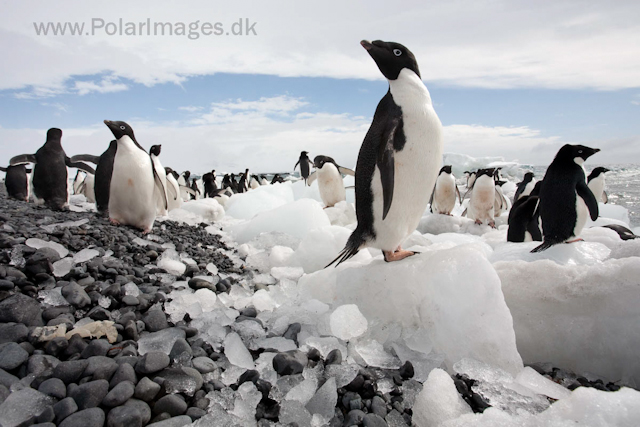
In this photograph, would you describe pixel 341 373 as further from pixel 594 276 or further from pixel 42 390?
pixel 594 276

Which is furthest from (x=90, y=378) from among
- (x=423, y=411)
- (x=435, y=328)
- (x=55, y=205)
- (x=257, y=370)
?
(x=55, y=205)

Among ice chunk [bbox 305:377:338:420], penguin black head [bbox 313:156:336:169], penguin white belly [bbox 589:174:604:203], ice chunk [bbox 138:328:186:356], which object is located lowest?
ice chunk [bbox 305:377:338:420]

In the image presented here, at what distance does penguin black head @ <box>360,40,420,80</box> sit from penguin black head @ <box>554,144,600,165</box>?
2.32 m

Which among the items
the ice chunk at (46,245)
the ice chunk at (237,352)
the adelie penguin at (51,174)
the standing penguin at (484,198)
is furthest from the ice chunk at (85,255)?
the standing penguin at (484,198)

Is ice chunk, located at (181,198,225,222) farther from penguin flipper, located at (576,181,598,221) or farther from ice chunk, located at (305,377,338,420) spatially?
ice chunk, located at (305,377,338,420)

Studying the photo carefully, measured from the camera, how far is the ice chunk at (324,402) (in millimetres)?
1261

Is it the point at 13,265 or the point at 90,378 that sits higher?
the point at 13,265

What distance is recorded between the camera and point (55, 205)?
17.4 ft

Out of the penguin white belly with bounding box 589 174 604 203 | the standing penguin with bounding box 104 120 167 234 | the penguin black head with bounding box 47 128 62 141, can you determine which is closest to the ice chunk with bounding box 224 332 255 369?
the standing penguin with bounding box 104 120 167 234

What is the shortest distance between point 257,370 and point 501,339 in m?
1.01

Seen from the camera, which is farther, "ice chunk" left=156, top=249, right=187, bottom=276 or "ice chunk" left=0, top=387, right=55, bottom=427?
"ice chunk" left=156, top=249, right=187, bottom=276

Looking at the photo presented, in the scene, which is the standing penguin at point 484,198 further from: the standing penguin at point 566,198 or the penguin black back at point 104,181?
the penguin black back at point 104,181

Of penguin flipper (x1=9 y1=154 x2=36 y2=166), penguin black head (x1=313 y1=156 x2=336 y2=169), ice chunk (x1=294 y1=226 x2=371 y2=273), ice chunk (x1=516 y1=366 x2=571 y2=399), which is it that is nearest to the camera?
ice chunk (x1=516 y1=366 x2=571 y2=399)

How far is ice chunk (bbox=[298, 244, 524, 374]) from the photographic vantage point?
1.57 metres
